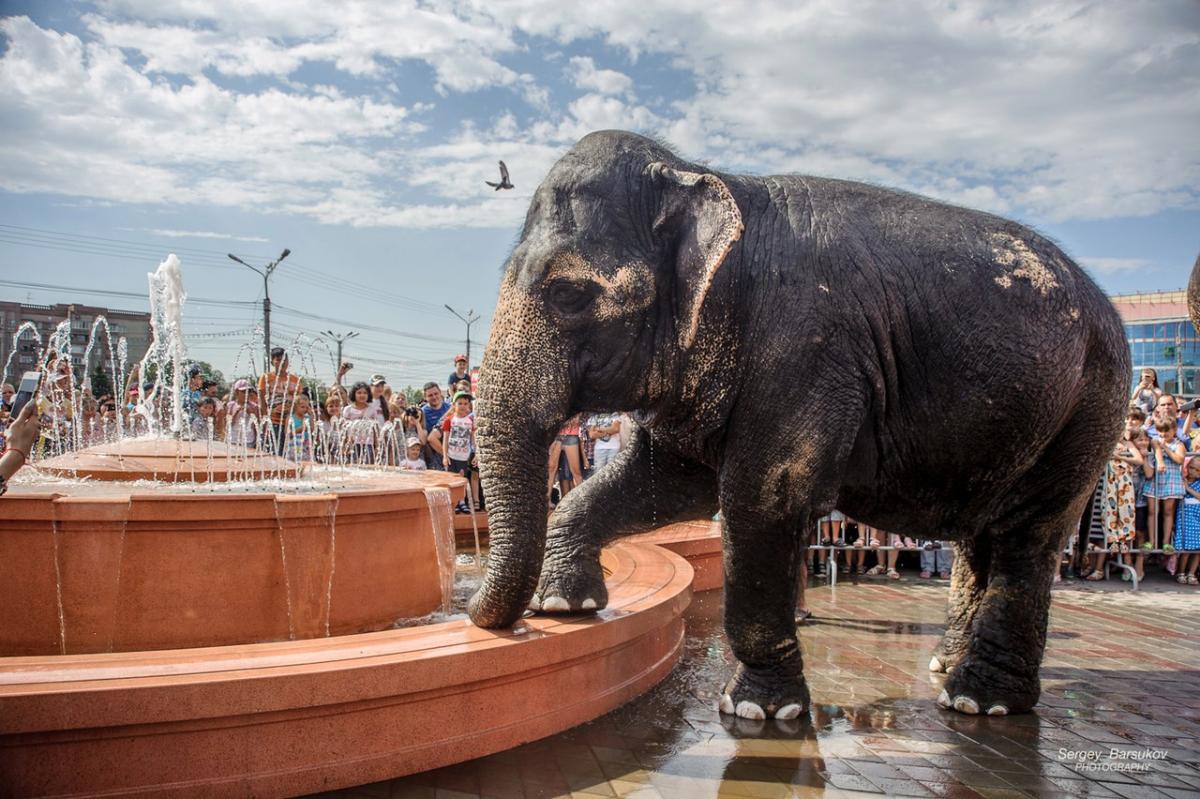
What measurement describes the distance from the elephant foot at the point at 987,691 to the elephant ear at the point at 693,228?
7.44 feet

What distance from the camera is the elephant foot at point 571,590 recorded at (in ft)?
15.8

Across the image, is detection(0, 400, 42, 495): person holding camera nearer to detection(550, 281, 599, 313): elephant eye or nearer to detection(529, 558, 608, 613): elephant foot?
detection(550, 281, 599, 313): elephant eye

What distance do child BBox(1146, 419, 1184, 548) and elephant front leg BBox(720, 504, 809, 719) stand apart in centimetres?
806

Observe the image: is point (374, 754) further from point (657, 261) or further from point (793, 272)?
point (793, 272)

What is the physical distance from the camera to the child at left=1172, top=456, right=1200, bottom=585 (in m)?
10.7

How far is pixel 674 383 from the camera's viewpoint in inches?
179

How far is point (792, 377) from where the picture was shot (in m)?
4.33

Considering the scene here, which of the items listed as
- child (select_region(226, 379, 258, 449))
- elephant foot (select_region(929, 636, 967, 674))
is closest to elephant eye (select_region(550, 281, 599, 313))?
elephant foot (select_region(929, 636, 967, 674))

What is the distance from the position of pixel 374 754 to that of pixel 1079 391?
3.75m

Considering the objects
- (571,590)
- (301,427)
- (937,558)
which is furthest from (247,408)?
(571,590)

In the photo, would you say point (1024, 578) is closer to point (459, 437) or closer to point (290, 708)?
point (290, 708)

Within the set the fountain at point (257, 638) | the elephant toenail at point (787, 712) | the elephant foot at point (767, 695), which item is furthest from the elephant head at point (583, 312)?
the elephant toenail at point (787, 712)

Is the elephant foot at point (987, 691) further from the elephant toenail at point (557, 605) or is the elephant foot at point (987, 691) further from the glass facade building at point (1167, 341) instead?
the glass facade building at point (1167, 341)

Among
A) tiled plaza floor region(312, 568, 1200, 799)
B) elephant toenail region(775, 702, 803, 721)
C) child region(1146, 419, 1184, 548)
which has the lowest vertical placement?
tiled plaza floor region(312, 568, 1200, 799)
